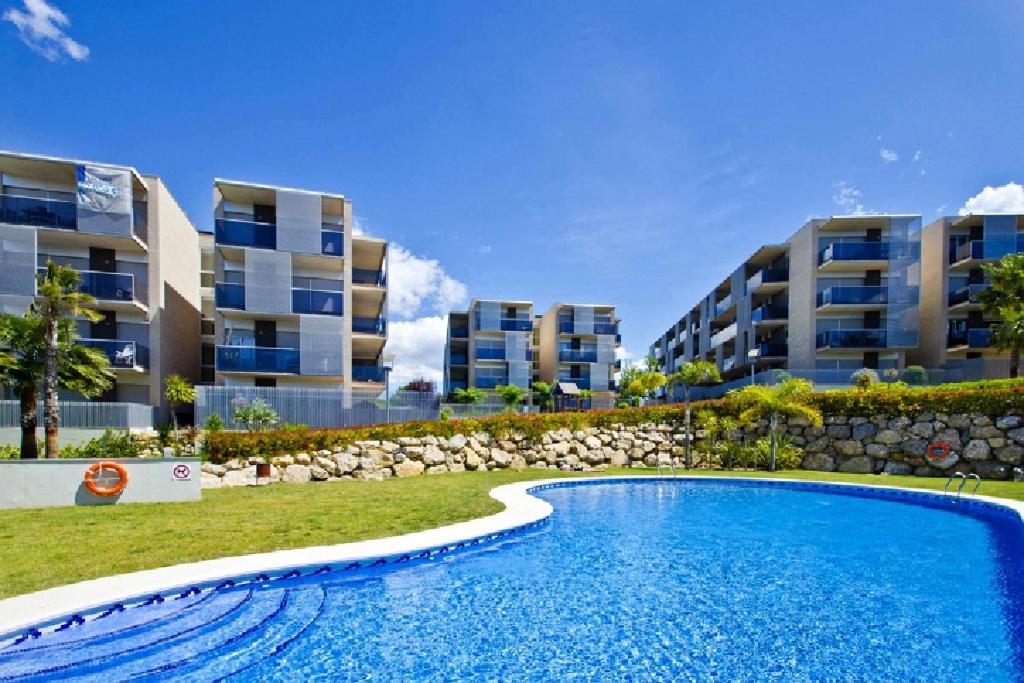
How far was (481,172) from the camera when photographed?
60.1ft

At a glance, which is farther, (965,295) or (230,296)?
(965,295)

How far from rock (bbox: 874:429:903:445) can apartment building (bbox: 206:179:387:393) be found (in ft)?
72.8

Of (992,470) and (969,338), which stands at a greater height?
(969,338)

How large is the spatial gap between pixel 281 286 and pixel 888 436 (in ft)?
83.3

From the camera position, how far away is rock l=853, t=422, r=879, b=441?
56.9 feet

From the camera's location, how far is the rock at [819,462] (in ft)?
58.5

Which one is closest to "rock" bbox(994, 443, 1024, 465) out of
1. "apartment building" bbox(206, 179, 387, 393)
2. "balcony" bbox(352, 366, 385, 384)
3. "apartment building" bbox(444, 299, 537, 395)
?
"apartment building" bbox(206, 179, 387, 393)

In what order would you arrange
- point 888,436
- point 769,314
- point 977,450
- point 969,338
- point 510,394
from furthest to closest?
point 510,394 < point 769,314 < point 969,338 < point 888,436 < point 977,450

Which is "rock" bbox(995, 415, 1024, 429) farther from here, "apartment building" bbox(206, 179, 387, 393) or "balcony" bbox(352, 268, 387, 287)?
"balcony" bbox(352, 268, 387, 287)

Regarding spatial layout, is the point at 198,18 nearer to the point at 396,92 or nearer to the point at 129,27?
the point at 129,27

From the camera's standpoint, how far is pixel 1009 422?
15.3 metres

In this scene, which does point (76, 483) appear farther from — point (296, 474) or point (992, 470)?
point (992, 470)

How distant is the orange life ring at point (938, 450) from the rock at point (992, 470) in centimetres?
83

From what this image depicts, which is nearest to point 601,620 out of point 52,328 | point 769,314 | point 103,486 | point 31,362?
point 103,486
